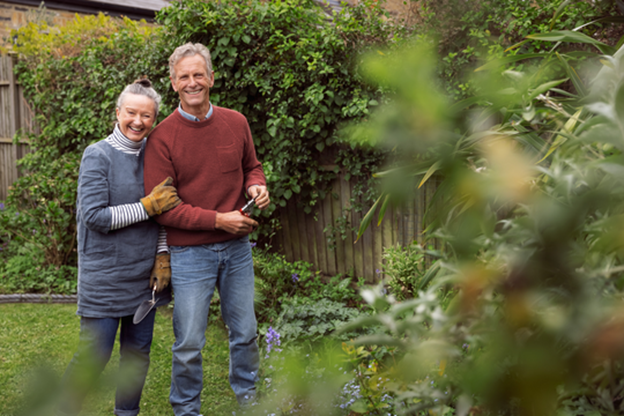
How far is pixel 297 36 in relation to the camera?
3.96 metres

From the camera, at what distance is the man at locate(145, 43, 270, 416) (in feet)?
7.77

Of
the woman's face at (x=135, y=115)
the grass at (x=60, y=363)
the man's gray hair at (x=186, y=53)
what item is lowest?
the grass at (x=60, y=363)

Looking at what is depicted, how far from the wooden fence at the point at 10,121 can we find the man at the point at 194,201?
4.69 metres

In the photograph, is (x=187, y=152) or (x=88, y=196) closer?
(x=88, y=196)

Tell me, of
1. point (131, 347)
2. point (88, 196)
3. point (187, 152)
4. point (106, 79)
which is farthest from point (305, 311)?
point (106, 79)

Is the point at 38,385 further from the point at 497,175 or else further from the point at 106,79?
the point at 106,79

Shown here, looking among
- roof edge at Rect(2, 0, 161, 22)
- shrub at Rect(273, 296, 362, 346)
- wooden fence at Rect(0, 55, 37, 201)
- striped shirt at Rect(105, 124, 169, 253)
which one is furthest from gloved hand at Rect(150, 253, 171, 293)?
roof edge at Rect(2, 0, 161, 22)

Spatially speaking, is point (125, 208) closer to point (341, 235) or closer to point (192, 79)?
point (192, 79)

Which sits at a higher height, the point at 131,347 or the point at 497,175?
the point at 497,175

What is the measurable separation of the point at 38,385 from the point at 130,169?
2.14 m

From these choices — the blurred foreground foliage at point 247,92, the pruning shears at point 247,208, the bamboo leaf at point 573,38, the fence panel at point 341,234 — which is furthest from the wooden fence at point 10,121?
the bamboo leaf at point 573,38

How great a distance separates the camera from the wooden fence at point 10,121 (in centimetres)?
611

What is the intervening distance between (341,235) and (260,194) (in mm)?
1713

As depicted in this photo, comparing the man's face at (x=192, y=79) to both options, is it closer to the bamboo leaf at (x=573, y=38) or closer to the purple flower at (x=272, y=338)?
the purple flower at (x=272, y=338)
